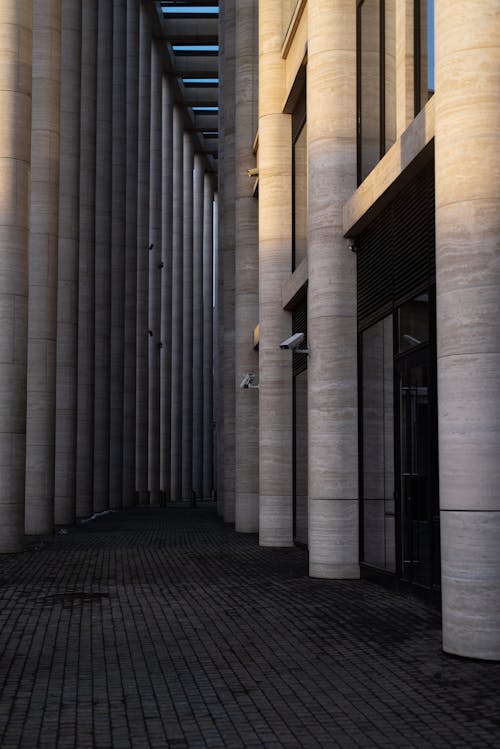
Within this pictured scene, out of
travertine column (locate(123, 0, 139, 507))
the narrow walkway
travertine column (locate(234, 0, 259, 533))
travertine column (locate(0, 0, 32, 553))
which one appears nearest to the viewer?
the narrow walkway

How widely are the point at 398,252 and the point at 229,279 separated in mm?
22285

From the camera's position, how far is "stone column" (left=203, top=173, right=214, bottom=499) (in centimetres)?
7707

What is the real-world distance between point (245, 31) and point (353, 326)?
1575cm

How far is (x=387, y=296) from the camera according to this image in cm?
1548

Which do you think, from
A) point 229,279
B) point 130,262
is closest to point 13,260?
point 229,279

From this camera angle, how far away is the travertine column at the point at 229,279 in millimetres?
36125

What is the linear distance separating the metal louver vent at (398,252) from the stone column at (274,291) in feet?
23.7

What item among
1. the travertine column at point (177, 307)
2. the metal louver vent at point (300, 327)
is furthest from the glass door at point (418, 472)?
the travertine column at point (177, 307)

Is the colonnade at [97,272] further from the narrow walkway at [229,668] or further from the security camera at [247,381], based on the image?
the narrow walkway at [229,668]

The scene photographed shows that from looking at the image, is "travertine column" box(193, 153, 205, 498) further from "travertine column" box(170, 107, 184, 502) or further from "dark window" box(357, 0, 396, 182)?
"dark window" box(357, 0, 396, 182)

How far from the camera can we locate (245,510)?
1174 inches

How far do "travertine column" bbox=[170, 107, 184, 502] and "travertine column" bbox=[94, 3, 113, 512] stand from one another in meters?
23.0

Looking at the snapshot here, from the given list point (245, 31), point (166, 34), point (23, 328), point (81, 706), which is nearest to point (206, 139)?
point (166, 34)

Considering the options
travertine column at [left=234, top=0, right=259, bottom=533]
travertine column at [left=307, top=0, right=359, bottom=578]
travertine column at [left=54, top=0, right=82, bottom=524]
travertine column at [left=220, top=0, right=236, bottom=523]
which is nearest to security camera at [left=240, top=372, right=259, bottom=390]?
travertine column at [left=234, top=0, right=259, bottom=533]
